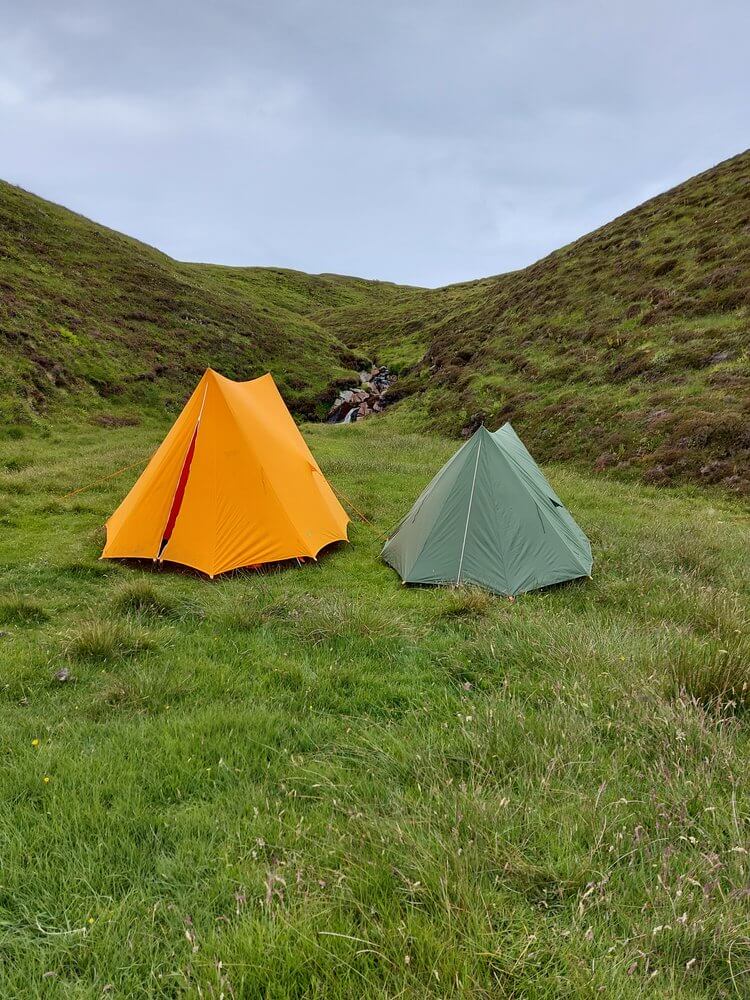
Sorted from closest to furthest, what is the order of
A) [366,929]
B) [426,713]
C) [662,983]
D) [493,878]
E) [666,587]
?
[662,983]
[366,929]
[493,878]
[426,713]
[666,587]

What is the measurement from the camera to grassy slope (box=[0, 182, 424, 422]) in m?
25.6

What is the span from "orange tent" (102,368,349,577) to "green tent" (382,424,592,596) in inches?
88.5

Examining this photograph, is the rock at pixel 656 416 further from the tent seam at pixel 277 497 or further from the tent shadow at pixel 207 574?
the tent seam at pixel 277 497

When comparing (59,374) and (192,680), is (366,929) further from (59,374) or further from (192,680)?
(59,374)

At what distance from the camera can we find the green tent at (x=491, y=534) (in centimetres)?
807

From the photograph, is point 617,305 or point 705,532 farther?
point 617,305

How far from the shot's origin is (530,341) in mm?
31297

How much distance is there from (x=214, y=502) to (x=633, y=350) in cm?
2152

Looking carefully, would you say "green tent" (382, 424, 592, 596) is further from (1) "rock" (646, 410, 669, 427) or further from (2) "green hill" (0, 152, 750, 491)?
(1) "rock" (646, 410, 669, 427)

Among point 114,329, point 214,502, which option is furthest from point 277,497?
point 114,329

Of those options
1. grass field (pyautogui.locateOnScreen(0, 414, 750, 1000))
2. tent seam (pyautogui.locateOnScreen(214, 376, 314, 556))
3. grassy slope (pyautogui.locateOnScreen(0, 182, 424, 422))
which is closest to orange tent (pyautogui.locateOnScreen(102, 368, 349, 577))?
tent seam (pyautogui.locateOnScreen(214, 376, 314, 556))

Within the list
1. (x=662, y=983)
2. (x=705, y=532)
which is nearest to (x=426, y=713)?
(x=662, y=983)

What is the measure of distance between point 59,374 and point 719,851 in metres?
29.7

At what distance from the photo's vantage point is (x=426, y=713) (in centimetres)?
434
